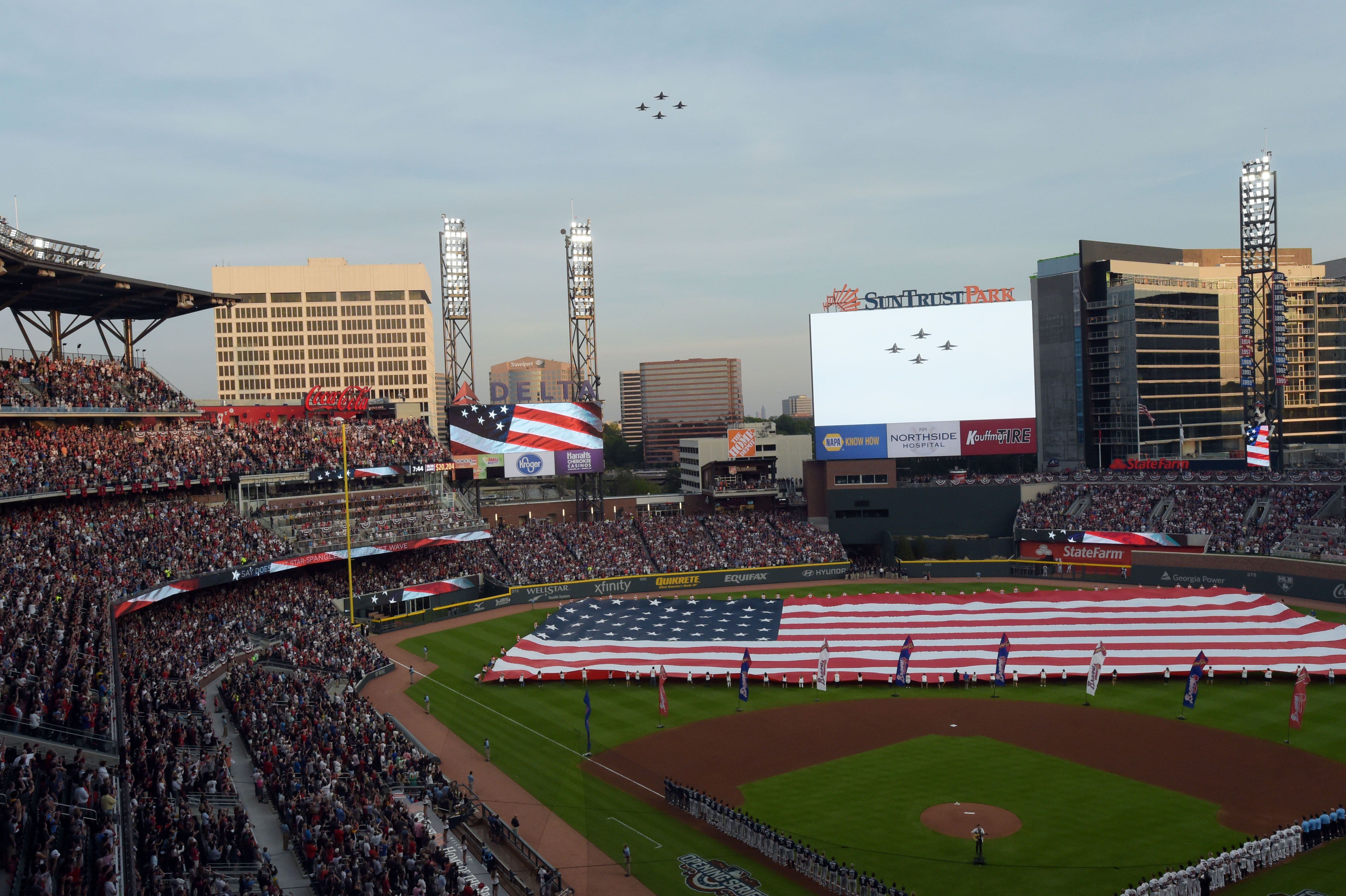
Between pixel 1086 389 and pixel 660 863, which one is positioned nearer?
pixel 660 863

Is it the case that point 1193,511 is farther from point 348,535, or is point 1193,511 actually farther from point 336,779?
point 336,779

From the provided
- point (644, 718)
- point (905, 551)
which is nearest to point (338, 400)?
point (644, 718)

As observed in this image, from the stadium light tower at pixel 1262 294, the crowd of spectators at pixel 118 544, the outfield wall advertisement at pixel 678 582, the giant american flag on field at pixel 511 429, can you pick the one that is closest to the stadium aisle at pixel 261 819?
the crowd of spectators at pixel 118 544

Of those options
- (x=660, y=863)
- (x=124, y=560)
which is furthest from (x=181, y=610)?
(x=660, y=863)

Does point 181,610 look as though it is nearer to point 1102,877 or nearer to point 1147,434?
point 1102,877

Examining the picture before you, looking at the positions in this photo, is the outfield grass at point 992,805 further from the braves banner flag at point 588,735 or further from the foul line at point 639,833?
the braves banner flag at point 588,735

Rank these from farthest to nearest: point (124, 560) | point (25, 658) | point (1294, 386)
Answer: point (1294, 386), point (124, 560), point (25, 658)
